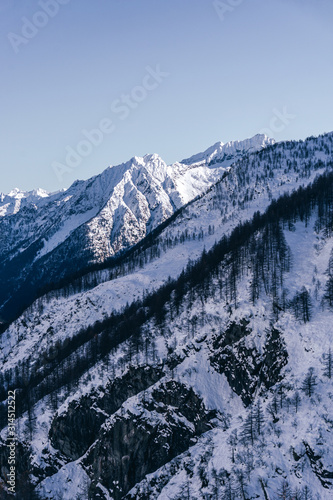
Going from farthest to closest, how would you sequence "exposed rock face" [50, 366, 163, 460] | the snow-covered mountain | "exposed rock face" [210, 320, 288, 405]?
"exposed rock face" [50, 366, 163, 460] → "exposed rock face" [210, 320, 288, 405] → the snow-covered mountain

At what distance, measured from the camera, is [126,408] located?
426 ft

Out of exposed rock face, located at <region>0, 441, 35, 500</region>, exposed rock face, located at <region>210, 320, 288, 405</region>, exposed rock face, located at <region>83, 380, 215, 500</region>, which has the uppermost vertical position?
exposed rock face, located at <region>210, 320, 288, 405</region>

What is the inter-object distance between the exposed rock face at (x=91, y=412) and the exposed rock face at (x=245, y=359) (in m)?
19.5

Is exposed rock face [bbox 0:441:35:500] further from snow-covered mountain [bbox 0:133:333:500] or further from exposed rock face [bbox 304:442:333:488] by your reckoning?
exposed rock face [bbox 304:442:333:488]

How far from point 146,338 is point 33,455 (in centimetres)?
4931

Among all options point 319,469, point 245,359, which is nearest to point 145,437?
point 245,359

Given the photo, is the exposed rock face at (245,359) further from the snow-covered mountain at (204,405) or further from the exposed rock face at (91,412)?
the exposed rock face at (91,412)

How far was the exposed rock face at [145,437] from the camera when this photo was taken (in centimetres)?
12331

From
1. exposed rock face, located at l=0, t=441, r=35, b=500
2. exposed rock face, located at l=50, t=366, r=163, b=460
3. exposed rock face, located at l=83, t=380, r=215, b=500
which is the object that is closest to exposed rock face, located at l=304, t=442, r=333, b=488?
exposed rock face, located at l=83, t=380, r=215, b=500

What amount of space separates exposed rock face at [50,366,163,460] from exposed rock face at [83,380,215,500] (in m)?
8.07

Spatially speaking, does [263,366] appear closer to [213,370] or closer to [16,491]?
[213,370]

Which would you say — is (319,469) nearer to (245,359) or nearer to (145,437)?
(245,359)

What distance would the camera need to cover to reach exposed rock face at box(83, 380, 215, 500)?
405 feet

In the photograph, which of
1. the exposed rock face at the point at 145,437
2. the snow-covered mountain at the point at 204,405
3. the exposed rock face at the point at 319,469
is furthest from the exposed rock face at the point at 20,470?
the exposed rock face at the point at 319,469
